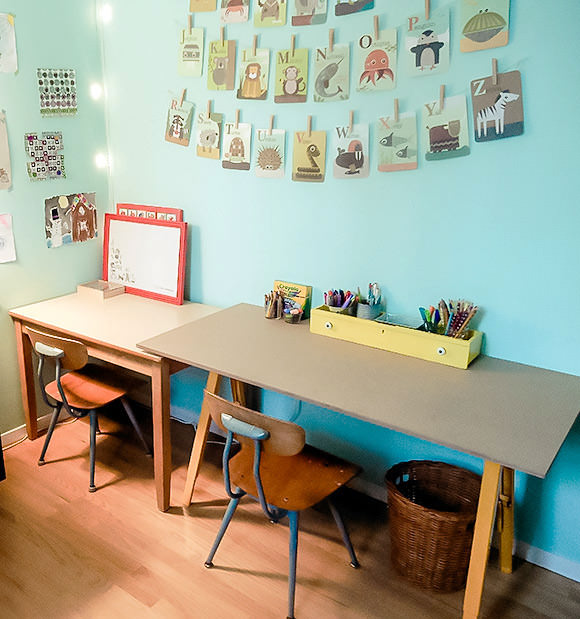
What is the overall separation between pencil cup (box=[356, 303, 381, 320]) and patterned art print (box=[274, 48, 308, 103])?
2.69 ft

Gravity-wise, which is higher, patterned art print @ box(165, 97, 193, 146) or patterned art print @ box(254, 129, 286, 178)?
patterned art print @ box(165, 97, 193, 146)

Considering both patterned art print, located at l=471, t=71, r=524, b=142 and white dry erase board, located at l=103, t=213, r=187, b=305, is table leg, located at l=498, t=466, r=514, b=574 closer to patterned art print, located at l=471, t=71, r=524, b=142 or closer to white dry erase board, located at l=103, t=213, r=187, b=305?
patterned art print, located at l=471, t=71, r=524, b=142

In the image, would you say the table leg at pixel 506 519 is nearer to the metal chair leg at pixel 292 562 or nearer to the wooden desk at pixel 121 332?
the metal chair leg at pixel 292 562

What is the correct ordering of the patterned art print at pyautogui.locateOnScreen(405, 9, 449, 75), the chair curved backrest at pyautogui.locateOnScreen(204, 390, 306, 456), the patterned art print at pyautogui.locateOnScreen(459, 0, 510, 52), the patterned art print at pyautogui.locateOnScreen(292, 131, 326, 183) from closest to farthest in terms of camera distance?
the chair curved backrest at pyautogui.locateOnScreen(204, 390, 306, 456)
the patterned art print at pyautogui.locateOnScreen(459, 0, 510, 52)
the patterned art print at pyautogui.locateOnScreen(405, 9, 449, 75)
the patterned art print at pyautogui.locateOnScreen(292, 131, 326, 183)

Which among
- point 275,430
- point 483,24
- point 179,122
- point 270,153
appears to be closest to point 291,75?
point 270,153

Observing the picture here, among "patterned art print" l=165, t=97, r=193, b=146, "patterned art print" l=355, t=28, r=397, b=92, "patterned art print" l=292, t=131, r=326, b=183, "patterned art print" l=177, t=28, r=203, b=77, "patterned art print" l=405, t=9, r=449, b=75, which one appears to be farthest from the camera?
"patterned art print" l=165, t=97, r=193, b=146

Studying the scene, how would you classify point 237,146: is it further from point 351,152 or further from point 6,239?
point 6,239

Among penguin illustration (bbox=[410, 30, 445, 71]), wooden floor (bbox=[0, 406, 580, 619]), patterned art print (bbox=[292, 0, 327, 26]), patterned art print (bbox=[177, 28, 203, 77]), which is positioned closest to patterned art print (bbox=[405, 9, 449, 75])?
penguin illustration (bbox=[410, 30, 445, 71])

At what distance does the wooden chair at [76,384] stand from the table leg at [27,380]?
0.17 meters

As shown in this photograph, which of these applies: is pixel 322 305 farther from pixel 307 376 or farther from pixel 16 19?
pixel 16 19

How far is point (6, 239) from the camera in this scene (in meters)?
2.51

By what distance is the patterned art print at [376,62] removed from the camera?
1.98 m

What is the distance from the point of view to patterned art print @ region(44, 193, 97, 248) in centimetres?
267

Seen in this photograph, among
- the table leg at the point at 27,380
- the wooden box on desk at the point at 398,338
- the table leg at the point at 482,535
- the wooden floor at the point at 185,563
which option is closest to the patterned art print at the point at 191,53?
the wooden box on desk at the point at 398,338
